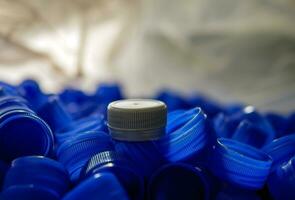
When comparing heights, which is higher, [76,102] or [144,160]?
[144,160]

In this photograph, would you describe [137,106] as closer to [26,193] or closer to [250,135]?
[26,193]

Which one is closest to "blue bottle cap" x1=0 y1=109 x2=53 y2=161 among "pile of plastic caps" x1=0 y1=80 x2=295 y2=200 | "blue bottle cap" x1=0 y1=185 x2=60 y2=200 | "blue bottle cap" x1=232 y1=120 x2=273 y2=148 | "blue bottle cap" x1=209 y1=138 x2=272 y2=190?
"pile of plastic caps" x1=0 y1=80 x2=295 y2=200

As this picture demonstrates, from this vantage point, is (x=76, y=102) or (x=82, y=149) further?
(x=76, y=102)

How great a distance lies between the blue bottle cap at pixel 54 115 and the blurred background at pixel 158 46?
818 mm

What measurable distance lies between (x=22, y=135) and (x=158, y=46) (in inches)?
54.5

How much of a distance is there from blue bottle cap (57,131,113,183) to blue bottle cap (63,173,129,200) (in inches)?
3.9

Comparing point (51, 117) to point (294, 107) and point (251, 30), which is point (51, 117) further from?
point (251, 30)

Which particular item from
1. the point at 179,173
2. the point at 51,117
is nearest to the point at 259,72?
the point at 51,117

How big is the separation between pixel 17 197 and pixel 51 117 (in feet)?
0.92

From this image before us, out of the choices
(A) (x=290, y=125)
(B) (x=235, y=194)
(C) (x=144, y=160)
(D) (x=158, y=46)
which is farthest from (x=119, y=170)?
(D) (x=158, y=46)

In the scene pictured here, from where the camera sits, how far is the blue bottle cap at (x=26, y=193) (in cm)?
47

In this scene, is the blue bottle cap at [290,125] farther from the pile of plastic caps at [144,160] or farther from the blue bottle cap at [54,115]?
the blue bottle cap at [54,115]

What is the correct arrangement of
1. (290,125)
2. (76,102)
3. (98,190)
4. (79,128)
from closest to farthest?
(98,190)
(79,128)
(290,125)
(76,102)

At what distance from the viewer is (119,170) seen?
1.66ft
